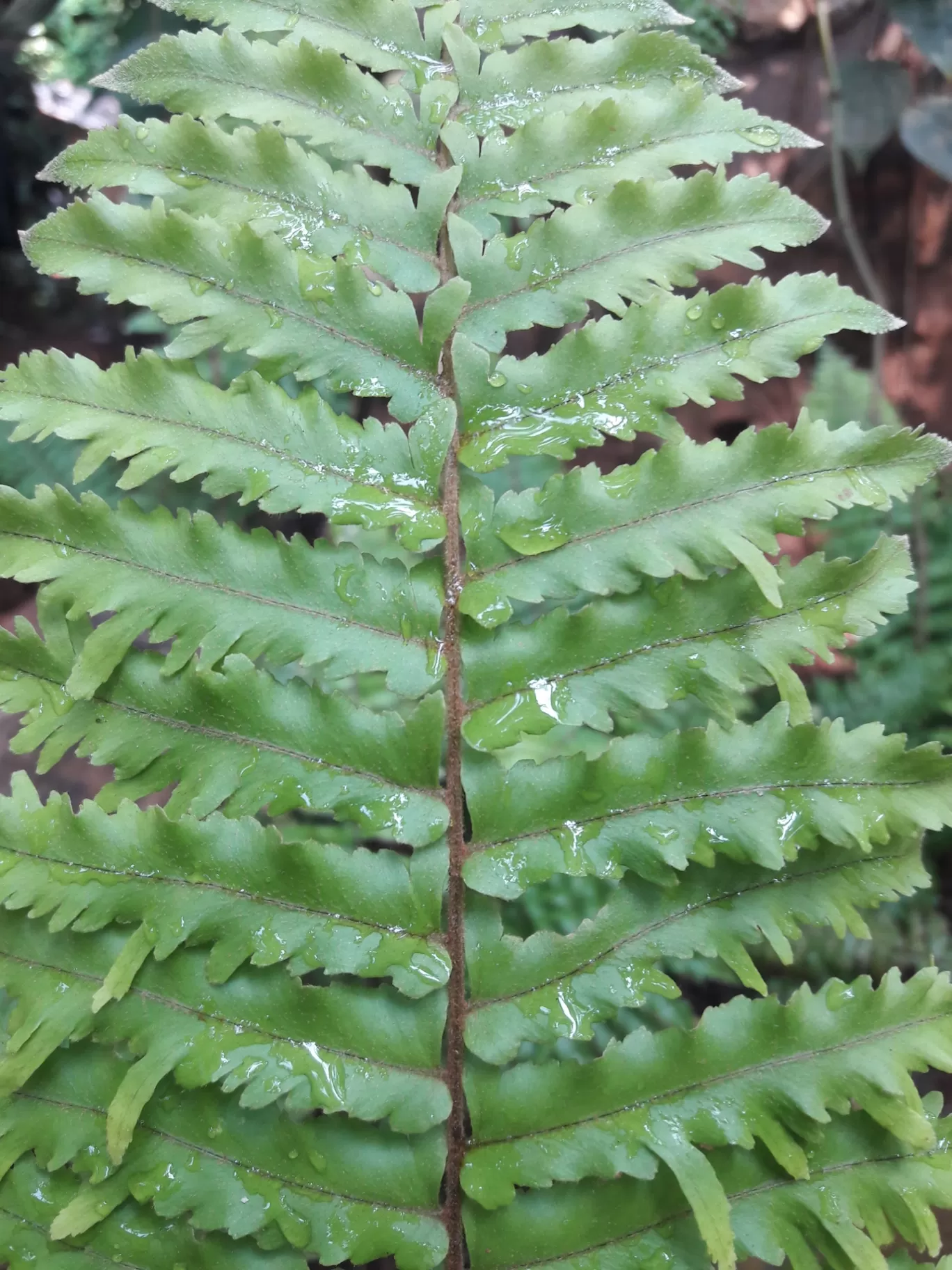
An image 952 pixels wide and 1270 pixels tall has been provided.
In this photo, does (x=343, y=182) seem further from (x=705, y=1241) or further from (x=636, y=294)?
(x=705, y=1241)

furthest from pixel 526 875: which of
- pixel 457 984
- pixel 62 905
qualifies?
pixel 62 905

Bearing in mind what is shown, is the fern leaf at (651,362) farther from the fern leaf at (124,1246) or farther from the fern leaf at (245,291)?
the fern leaf at (124,1246)

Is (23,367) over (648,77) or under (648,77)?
under

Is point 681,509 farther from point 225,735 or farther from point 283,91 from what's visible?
point 283,91

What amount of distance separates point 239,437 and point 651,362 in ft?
1.77

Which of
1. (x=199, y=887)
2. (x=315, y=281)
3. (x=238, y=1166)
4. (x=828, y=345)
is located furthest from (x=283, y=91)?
(x=828, y=345)

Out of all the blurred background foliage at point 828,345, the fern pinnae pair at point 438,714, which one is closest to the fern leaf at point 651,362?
the fern pinnae pair at point 438,714

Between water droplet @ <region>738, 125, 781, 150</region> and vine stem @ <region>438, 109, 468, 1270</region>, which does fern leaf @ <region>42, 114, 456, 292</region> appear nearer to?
vine stem @ <region>438, 109, 468, 1270</region>

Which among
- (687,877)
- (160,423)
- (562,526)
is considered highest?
(160,423)

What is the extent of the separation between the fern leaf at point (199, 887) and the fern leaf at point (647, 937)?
8 centimetres

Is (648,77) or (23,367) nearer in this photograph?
(23,367)

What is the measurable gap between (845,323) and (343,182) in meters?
0.67

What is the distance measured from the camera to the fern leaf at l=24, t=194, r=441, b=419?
1117mm

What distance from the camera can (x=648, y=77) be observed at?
1.21 m
